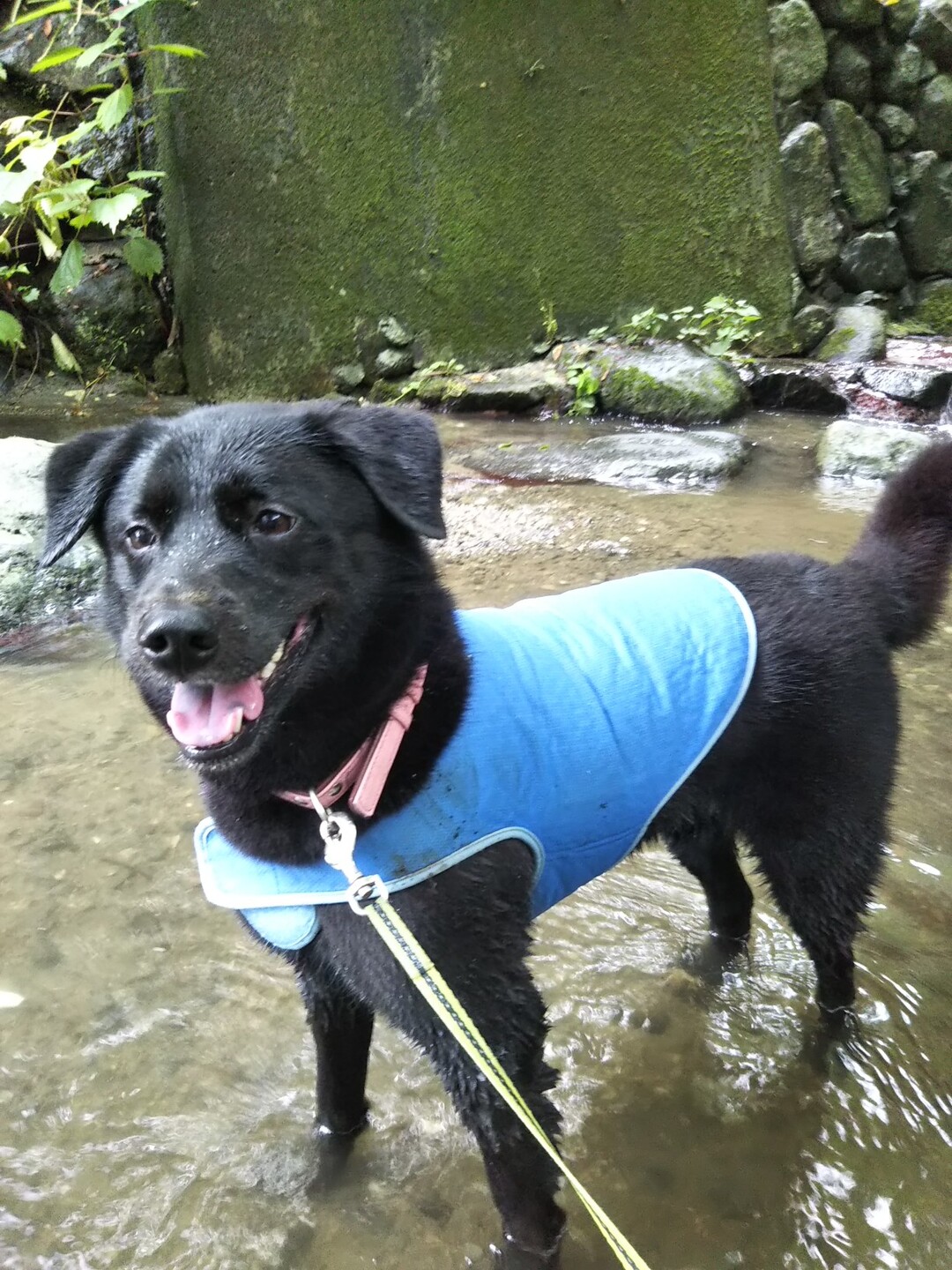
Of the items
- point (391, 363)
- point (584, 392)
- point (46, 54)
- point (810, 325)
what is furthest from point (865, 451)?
point (46, 54)

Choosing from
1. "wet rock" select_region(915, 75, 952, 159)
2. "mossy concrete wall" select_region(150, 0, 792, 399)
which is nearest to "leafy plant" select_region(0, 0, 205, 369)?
"mossy concrete wall" select_region(150, 0, 792, 399)

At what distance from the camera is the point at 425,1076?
218cm

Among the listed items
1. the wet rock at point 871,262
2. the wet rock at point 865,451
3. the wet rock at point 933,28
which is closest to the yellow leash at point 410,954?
the wet rock at point 865,451

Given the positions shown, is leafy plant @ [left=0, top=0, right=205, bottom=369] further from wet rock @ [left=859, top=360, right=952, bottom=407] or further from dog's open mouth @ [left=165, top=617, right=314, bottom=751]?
dog's open mouth @ [left=165, top=617, right=314, bottom=751]

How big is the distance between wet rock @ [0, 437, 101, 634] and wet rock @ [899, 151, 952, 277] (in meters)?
9.88

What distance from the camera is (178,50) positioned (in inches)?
275

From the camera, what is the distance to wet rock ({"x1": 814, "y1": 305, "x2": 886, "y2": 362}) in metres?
8.80

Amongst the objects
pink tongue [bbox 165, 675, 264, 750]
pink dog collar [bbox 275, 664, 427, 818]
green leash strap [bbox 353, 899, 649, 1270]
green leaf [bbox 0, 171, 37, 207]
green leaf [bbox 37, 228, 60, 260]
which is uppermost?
green leaf [bbox 0, 171, 37, 207]

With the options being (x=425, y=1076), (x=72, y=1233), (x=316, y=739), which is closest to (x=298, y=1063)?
(x=425, y=1076)

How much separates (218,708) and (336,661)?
0.71 feet

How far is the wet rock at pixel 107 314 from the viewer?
8281 mm

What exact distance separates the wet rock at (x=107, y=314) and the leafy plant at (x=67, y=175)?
25cm

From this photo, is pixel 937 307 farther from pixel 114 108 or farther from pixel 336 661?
pixel 336 661

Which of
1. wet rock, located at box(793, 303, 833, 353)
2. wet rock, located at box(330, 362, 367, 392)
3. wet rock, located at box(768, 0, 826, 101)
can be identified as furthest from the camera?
wet rock, located at box(768, 0, 826, 101)
